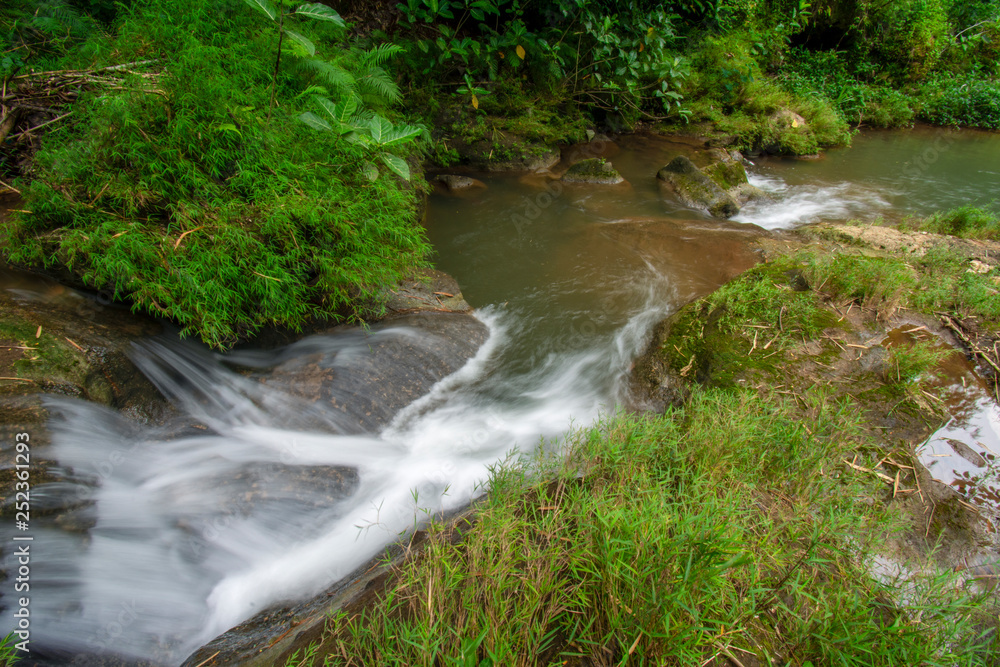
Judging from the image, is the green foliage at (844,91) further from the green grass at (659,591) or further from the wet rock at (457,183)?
the green grass at (659,591)

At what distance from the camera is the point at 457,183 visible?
7309 millimetres

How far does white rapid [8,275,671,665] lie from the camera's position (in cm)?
250

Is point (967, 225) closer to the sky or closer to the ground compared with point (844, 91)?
closer to the ground

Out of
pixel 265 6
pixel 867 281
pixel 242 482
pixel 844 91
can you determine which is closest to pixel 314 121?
pixel 265 6

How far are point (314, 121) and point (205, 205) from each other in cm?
107

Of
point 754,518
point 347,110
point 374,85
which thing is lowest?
point 754,518

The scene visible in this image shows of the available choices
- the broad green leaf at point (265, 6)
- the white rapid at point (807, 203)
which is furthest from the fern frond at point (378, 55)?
the white rapid at point (807, 203)

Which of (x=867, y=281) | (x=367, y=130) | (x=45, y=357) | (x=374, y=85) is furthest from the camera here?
(x=374, y=85)

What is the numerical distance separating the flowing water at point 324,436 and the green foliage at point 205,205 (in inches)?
23.9

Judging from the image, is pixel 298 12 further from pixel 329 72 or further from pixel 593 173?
pixel 593 173

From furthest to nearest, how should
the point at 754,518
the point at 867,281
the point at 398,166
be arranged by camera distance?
the point at 867,281 < the point at 398,166 < the point at 754,518

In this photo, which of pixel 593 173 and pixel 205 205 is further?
pixel 593 173

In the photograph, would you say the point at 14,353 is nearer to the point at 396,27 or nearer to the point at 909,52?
the point at 396,27

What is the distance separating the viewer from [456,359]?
4.44 meters
